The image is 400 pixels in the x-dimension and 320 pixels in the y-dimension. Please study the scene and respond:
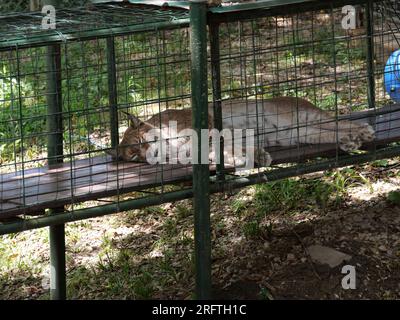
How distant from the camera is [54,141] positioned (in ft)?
16.6

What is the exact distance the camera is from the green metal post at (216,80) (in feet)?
14.0

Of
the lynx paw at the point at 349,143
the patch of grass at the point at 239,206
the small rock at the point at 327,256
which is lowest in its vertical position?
the small rock at the point at 327,256

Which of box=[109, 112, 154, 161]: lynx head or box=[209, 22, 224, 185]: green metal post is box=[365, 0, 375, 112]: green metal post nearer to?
box=[209, 22, 224, 185]: green metal post

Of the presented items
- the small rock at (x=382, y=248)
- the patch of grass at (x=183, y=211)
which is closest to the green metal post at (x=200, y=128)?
the small rock at (x=382, y=248)

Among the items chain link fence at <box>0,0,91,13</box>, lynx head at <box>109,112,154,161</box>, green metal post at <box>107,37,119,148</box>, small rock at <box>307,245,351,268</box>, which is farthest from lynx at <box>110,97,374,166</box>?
chain link fence at <box>0,0,91,13</box>

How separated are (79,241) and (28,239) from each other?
55cm

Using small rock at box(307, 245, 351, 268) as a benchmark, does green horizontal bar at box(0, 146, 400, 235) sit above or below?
above

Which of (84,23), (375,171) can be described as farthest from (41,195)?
(375,171)

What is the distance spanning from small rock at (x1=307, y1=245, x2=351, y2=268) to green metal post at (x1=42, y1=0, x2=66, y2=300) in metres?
Result: 1.73

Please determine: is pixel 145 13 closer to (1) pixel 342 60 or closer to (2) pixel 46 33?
(2) pixel 46 33

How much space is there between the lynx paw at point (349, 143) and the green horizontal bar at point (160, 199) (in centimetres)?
10

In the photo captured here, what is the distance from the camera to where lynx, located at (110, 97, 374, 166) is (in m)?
4.86

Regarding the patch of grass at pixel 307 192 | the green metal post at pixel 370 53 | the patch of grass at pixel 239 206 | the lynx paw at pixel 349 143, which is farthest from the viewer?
the patch of grass at pixel 239 206

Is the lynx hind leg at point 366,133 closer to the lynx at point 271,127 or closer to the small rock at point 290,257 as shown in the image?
the lynx at point 271,127
